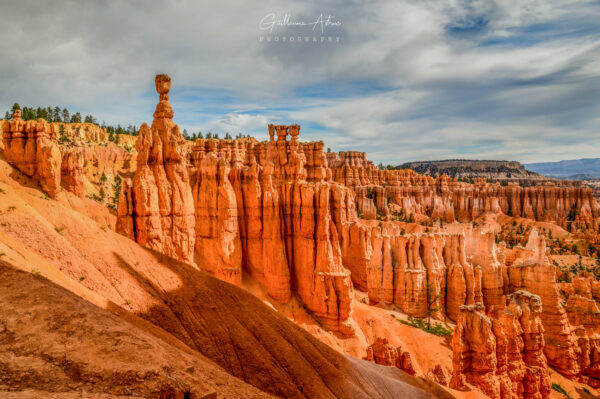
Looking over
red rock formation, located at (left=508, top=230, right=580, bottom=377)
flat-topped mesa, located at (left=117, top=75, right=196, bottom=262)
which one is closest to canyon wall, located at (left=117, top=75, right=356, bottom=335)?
flat-topped mesa, located at (left=117, top=75, right=196, bottom=262)

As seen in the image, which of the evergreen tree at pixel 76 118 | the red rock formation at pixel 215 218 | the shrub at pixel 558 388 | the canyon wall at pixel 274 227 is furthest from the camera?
the evergreen tree at pixel 76 118

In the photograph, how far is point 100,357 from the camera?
224 inches

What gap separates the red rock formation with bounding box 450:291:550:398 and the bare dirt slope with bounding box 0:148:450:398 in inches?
265

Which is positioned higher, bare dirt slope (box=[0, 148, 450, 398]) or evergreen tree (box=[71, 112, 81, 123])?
evergreen tree (box=[71, 112, 81, 123])

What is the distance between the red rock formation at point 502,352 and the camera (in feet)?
63.9

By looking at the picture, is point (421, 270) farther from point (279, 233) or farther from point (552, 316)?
point (279, 233)

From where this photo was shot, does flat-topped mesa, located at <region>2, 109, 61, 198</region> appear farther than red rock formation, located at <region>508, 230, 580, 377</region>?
No

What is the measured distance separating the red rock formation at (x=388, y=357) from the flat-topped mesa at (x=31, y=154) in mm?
21071

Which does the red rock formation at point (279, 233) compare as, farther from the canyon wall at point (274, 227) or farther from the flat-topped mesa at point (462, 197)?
the flat-topped mesa at point (462, 197)

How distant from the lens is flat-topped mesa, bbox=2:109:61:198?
70.0 ft

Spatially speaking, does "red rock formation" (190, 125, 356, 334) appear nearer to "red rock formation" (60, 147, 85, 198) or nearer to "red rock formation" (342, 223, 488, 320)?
"red rock formation" (342, 223, 488, 320)

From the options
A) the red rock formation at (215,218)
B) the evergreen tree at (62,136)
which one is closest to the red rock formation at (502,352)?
the red rock formation at (215,218)

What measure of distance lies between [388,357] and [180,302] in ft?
43.2

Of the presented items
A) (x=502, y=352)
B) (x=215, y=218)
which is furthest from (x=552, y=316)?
(x=215, y=218)
